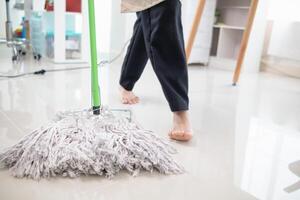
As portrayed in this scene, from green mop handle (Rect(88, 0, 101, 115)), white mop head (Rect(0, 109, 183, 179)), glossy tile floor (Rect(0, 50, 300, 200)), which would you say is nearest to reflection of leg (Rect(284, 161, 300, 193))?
glossy tile floor (Rect(0, 50, 300, 200))

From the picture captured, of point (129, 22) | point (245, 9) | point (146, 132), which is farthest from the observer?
point (245, 9)

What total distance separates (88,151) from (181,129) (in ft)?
1.05

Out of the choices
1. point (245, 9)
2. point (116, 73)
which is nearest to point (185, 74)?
point (116, 73)

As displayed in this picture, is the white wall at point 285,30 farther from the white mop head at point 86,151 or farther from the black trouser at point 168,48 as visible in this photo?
the white mop head at point 86,151

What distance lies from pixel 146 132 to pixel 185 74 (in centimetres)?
22

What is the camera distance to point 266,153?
2.64 ft

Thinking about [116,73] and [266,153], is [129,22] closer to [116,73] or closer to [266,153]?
[116,73]

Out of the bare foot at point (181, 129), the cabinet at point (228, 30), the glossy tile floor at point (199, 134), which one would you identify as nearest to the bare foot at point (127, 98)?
the glossy tile floor at point (199, 134)

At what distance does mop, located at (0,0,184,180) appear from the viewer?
59cm

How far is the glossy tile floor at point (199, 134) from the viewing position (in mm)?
577

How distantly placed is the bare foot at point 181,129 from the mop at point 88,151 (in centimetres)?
13

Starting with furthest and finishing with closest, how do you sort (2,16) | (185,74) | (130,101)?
(2,16) → (130,101) → (185,74)

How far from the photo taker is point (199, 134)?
36.3 inches

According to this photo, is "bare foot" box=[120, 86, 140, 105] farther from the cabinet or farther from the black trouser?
the cabinet
